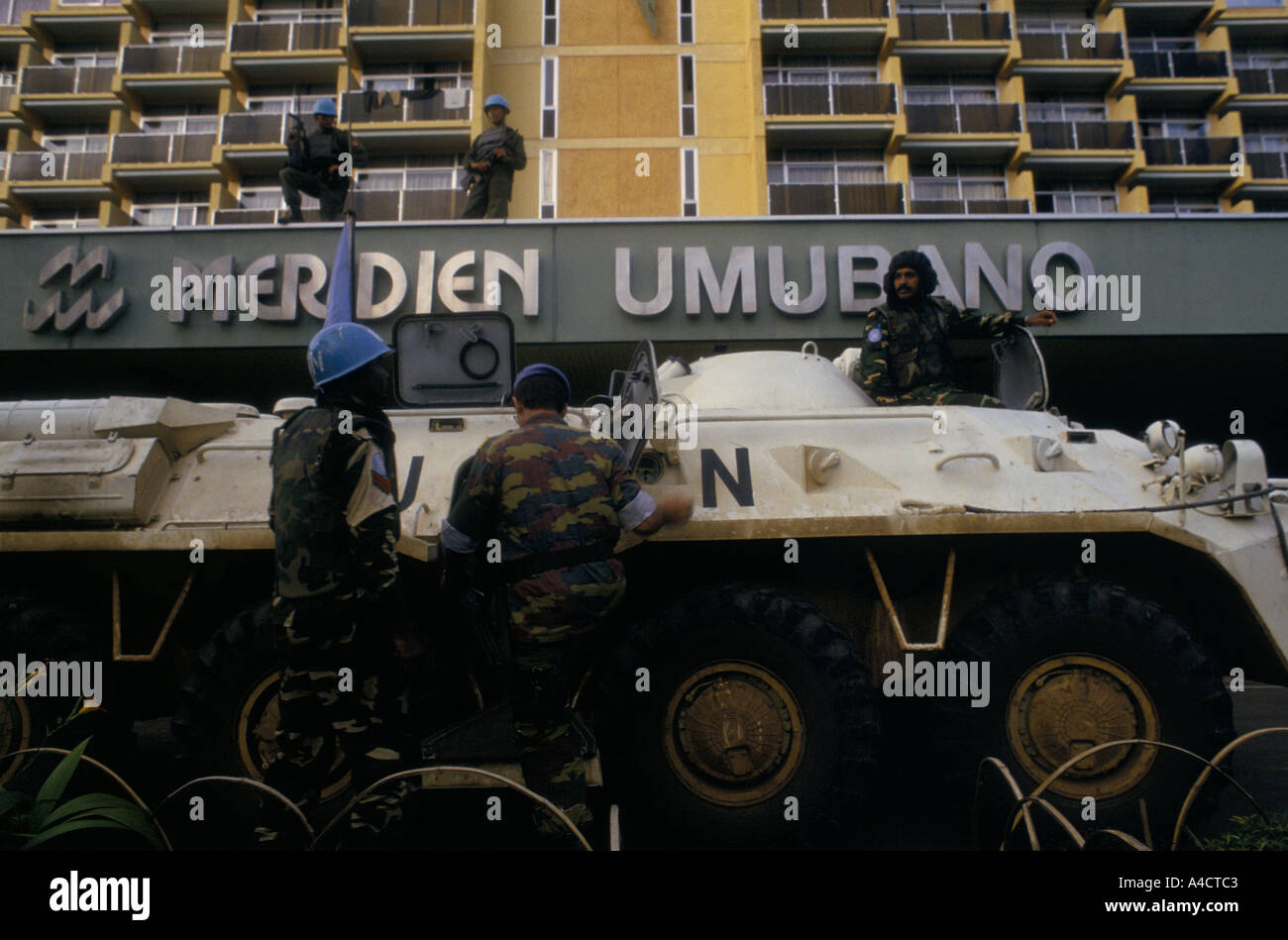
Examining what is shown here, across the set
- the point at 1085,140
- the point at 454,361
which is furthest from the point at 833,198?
the point at 454,361

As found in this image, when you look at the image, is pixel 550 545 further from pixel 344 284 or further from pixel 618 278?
pixel 618 278

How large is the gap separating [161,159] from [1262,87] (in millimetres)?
33267

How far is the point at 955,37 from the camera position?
82.7ft

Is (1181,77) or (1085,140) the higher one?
(1181,77)

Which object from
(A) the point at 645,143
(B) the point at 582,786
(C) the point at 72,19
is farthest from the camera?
(C) the point at 72,19

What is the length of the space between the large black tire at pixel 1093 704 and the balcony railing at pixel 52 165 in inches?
1229

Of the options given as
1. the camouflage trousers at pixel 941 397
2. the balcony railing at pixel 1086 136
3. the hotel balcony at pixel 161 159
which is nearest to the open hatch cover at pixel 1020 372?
the camouflage trousers at pixel 941 397

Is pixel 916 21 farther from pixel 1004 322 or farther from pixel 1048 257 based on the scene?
pixel 1004 322

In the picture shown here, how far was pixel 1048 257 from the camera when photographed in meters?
10.3

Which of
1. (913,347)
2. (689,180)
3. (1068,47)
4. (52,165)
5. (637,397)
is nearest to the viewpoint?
(637,397)

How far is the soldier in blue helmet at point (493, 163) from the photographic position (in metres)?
9.84

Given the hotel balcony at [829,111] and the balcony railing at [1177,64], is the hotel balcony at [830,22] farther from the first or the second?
the balcony railing at [1177,64]
